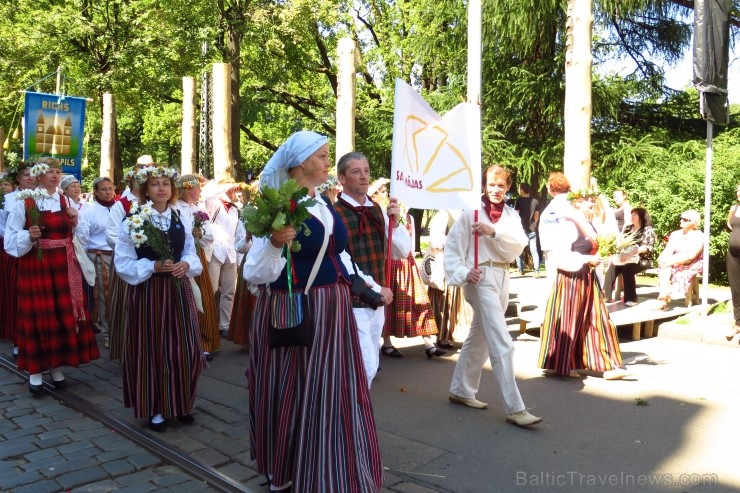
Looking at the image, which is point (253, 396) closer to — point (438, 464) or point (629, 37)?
point (438, 464)

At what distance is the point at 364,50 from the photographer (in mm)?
23625

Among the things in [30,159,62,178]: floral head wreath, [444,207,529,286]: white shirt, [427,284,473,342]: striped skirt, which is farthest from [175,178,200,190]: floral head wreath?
[444,207,529,286]: white shirt

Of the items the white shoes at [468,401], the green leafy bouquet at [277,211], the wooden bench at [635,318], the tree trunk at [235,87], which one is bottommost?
the white shoes at [468,401]

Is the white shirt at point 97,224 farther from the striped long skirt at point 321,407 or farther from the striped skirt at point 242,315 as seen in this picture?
the striped long skirt at point 321,407

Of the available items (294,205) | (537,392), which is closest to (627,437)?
(537,392)

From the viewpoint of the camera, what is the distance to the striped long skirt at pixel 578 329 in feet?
20.5

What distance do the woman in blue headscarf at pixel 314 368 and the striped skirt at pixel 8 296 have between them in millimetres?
5083

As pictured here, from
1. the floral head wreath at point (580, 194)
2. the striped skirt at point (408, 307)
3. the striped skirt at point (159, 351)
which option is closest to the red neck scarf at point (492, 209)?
the floral head wreath at point (580, 194)

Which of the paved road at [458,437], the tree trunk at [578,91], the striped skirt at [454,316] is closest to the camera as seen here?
the paved road at [458,437]

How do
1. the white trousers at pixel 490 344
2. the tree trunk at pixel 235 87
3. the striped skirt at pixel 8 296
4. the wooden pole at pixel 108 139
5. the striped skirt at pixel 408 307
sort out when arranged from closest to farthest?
the white trousers at pixel 490 344
the striped skirt at pixel 408 307
the striped skirt at pixel 8 296
the wooden pole at pixel 108 139
the tree trunk at pixel 235 87

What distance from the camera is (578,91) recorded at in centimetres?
949

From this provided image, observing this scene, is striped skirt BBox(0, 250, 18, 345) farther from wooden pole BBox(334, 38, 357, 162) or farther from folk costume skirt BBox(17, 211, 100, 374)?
wooden pole BBox(334, 38, 357, 162)

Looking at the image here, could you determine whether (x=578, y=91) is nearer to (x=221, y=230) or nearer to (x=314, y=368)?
(x=221, y=230)

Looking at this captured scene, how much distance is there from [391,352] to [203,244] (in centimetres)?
232
